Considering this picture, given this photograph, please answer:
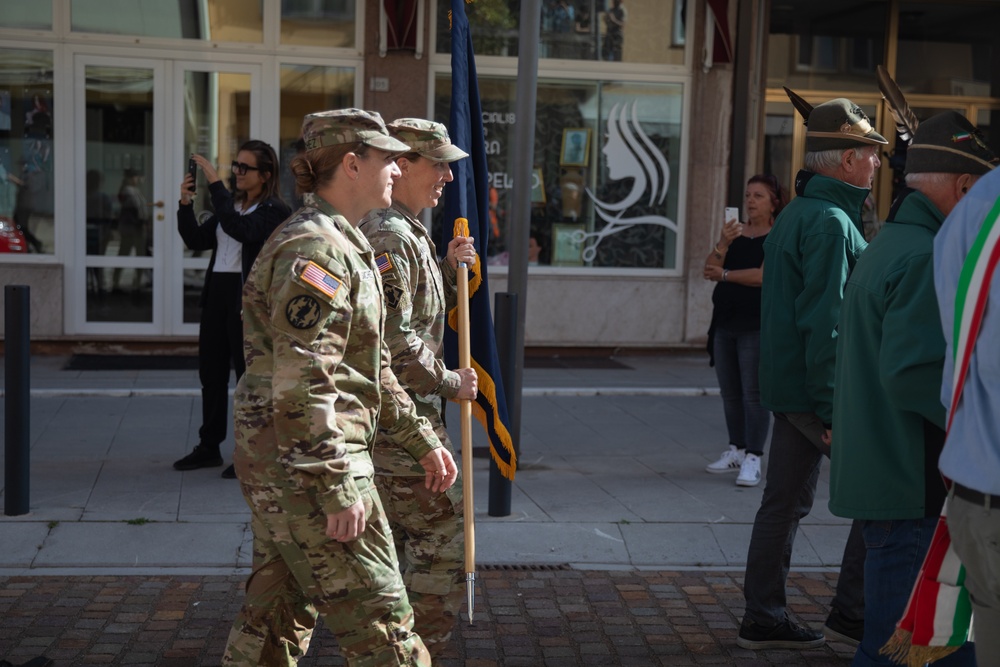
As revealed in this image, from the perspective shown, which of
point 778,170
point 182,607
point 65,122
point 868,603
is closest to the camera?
point 868,603

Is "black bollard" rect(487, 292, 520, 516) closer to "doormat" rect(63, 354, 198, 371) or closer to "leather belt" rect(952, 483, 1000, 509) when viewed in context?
"leather belt" rect(952, 483, 1000, 509)

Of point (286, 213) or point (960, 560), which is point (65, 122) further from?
point (960, 560)

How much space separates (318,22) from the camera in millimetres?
11938

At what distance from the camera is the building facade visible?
1161 cm

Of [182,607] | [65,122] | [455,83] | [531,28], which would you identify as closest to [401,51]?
[65,122]

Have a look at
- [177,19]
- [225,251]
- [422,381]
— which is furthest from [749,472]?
[177,19]

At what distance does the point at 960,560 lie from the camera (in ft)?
9.29

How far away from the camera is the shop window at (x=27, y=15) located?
1143cm

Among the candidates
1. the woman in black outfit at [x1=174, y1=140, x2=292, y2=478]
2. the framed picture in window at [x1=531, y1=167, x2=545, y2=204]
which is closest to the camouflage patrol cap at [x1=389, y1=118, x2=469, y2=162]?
the woman in black outfit at [x1=174, y1=140, x2=292, y2=478]

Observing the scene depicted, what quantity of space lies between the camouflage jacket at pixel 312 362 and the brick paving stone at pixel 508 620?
152cm

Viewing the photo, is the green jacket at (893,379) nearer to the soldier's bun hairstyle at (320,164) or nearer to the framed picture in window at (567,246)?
the soldier's bun hairstyle at (320,164)

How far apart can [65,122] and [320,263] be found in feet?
31.2

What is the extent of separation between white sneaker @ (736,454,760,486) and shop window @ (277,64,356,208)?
6284 mm

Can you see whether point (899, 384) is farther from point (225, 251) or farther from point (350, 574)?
point (225, 251)
